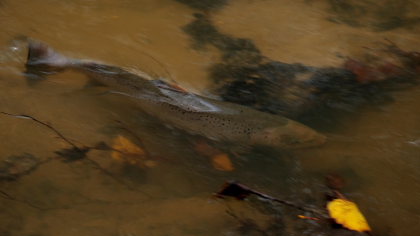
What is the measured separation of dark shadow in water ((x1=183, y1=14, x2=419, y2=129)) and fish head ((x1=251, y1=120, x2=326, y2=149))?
0.19 m

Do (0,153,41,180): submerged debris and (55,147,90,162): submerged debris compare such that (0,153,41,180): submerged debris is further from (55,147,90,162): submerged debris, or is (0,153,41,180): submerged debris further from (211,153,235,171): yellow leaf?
(211,153,235,171): yellow leaf

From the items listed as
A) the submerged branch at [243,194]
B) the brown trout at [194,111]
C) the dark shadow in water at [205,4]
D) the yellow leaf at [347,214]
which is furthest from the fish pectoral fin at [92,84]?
the yellow leaf at [347,214]

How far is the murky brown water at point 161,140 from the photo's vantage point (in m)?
2.75

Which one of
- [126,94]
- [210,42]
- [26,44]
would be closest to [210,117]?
[126,94]

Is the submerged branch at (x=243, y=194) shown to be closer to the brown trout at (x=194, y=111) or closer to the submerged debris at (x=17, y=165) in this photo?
the brown trout at (x=194, y=111)

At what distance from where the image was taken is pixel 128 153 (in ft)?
10.4

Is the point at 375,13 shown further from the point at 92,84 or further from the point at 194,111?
the point at 92,84

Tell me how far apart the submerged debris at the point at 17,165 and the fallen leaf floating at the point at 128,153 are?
51 cm

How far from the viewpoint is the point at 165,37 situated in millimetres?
4539

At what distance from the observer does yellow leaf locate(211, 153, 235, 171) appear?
323 cm

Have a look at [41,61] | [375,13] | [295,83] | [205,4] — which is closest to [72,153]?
[41,61]

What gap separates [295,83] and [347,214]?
5.29ft

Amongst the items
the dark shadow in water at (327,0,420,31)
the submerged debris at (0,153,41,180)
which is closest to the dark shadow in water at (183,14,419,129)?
the dark shadow in water at (327,0,420,31)

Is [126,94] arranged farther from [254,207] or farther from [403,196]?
[403,196]
